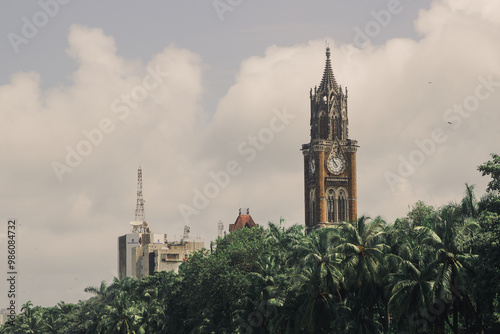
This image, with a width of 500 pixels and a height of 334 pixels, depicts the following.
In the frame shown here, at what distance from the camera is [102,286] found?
11600cm

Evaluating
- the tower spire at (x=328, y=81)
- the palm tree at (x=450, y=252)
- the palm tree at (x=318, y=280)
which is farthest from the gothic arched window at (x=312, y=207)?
the palm tree at (x=450, y=252)

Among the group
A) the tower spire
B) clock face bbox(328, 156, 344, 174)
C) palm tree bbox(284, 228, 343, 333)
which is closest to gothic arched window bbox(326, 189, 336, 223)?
clock face bbox(328, 156, 344, 174)

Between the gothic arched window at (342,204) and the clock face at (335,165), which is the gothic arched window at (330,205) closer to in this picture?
the gothic arched window at (342,204)

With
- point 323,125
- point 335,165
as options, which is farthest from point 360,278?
point 323,125

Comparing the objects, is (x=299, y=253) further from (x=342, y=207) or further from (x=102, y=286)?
(x=342, y=207)

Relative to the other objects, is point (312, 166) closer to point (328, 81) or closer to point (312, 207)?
point (312, 207)

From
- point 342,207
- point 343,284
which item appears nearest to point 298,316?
point 343,284

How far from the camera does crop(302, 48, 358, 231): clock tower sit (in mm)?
159375

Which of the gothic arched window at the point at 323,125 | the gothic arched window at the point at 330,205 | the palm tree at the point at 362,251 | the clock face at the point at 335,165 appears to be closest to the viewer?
the palm tree at the point at 362,251

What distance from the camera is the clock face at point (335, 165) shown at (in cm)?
16212

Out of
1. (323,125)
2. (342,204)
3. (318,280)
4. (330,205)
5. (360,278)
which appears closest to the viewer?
(360,278)

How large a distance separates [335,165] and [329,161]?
1.49 metres

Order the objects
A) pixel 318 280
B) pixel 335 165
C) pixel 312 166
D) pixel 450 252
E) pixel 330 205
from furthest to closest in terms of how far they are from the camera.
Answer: pixel 312 166 < pixel 335 165 < pixel 330 205 < pixel 318 280 < pixel 450 252

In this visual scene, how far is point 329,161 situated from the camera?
16212 cm
